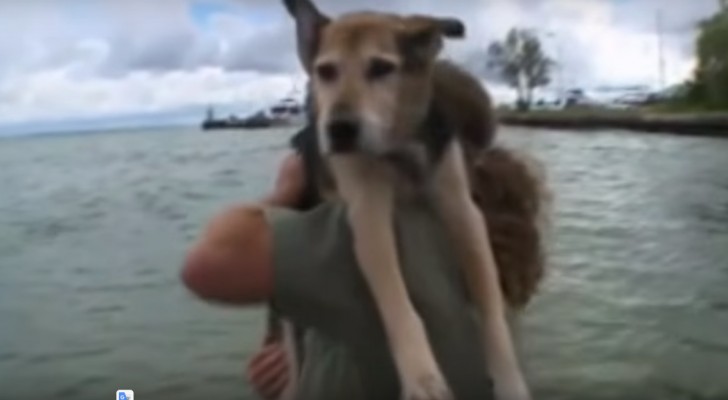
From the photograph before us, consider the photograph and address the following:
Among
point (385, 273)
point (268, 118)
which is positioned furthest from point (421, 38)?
point (268, 118)

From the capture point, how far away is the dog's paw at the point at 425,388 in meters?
0.84

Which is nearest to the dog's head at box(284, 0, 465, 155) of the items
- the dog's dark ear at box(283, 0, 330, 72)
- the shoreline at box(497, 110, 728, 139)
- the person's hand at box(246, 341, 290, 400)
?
the dog's dark ear at box(283, 0, 330, 72)

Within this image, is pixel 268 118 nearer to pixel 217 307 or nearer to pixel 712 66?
pixel 217 307

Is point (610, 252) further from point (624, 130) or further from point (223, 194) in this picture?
point (223, 194)

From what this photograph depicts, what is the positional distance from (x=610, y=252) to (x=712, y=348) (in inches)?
7.1

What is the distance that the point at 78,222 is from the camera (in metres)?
1.53

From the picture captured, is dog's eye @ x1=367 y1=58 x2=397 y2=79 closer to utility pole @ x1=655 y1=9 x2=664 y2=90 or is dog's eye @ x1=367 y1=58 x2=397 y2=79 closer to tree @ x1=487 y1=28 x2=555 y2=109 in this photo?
tree @ x1=487 y1=28 x2=555 y2=109

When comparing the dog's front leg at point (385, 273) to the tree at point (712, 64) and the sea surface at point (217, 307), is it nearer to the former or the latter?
the sea surface at point (217, 307)

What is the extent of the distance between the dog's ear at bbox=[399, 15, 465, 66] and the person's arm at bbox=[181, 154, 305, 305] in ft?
0.54

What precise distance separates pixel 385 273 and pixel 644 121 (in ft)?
2.33

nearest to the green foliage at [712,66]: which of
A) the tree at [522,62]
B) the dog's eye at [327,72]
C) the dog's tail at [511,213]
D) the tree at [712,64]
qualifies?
the tree at [712,64]

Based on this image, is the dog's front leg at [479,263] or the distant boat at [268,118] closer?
the dog's front leg at [479,263]

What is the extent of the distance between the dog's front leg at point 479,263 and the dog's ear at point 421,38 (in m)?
0.07

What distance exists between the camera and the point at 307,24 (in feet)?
2.78
